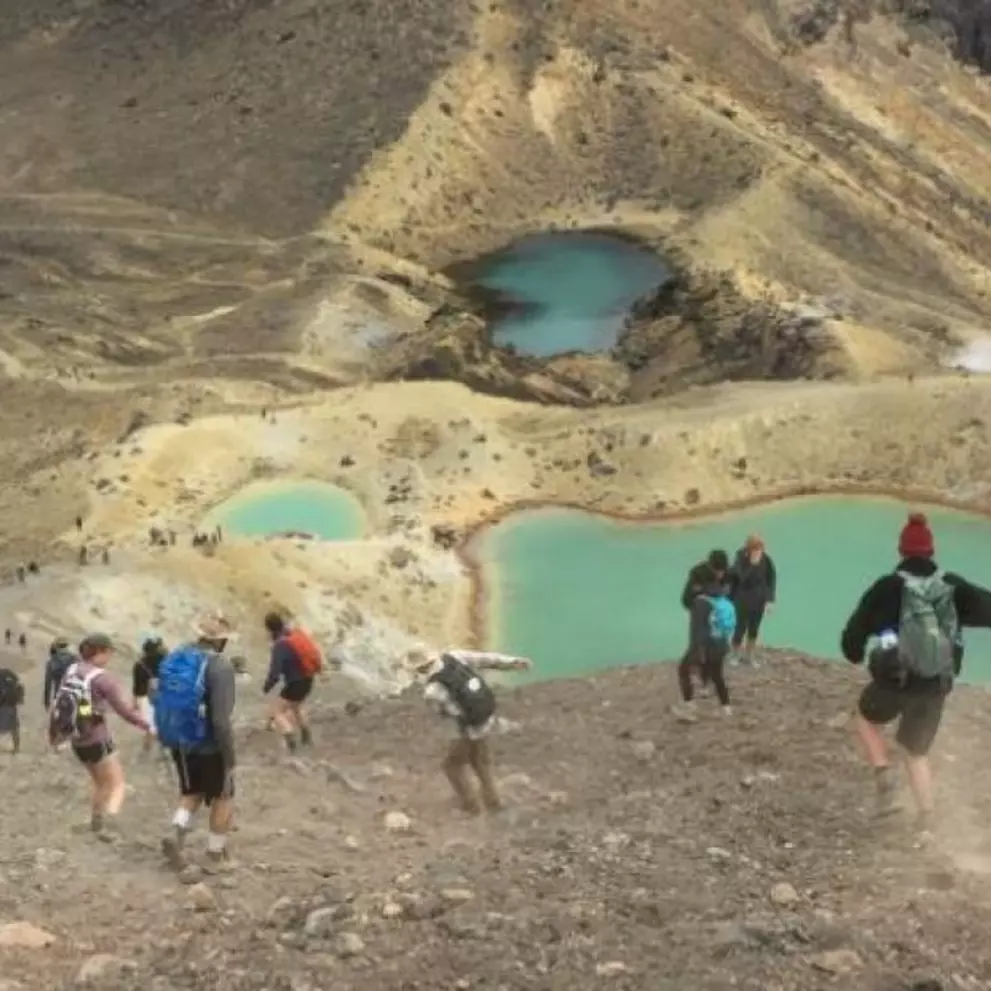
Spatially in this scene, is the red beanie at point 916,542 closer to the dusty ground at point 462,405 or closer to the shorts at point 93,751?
the dusty ground at point 462,405

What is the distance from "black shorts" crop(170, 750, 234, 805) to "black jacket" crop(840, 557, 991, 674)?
4353 mm

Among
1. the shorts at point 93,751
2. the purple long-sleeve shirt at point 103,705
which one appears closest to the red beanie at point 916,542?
the purple long-sleeve shirt at point 103,705

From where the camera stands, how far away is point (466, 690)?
1391cm

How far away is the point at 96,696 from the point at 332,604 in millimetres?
17341

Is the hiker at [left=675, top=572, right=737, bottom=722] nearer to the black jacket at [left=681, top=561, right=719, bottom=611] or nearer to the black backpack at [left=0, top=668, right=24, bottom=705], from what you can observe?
the black jacket at [left=681, top=561, right=719, bottom=611]

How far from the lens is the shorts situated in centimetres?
1352

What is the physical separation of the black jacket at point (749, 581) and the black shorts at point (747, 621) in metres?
0.10

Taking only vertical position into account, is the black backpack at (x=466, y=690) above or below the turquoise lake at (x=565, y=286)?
below

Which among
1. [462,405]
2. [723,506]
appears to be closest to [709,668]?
[723,506]

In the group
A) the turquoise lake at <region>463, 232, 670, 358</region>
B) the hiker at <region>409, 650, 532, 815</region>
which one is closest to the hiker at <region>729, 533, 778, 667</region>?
the hiker at <region>409, 650, 532, 815</region>

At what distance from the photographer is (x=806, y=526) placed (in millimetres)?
34125

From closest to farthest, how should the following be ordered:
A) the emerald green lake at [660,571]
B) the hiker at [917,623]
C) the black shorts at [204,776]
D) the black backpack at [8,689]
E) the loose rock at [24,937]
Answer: the loose rock at [24,937], the hiker at [917,623], the black shorts at [204,776], the black backpack at [8,689], the emerald green lake at [660,571]

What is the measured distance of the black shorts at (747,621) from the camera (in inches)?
785

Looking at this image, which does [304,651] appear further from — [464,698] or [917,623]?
[917,623]
